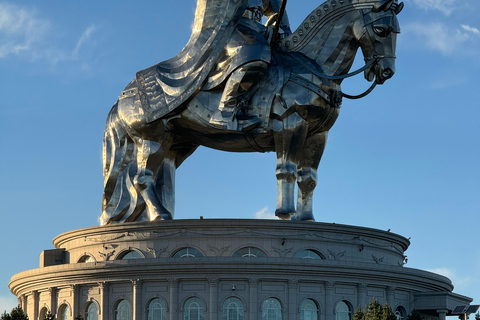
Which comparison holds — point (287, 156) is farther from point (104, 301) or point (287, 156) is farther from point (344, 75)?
point (104, 301)

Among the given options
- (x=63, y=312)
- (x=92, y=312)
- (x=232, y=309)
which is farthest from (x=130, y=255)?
(x=232, y=309)

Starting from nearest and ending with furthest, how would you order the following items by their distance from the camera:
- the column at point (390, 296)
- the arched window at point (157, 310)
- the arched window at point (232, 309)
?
the arched window at point (232, 309)
the arched window at point (157, 310)
the column at point (390, 296)

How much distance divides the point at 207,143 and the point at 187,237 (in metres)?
3.79

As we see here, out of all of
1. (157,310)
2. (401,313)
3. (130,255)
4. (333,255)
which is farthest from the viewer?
(401,313)

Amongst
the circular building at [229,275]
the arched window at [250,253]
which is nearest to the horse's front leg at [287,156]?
the circular building at [229,275]

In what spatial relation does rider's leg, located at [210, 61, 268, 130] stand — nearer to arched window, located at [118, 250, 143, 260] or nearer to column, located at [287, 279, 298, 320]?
arched window, located at [118, 250, 143, 260]

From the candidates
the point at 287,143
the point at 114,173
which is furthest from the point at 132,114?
the point at 287,143

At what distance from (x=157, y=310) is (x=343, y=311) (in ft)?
21.4

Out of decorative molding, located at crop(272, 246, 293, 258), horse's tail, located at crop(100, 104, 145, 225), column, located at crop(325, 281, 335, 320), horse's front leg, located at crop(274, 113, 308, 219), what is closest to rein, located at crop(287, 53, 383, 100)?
horse's front leg, located at crop(274, 113, 308, 219)

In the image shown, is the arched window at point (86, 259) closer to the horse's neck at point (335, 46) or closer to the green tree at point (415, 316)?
the horse's neck at point (335, 46)

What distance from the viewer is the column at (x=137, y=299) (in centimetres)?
4512

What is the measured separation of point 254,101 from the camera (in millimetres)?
46031

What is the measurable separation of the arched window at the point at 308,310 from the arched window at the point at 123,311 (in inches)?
235

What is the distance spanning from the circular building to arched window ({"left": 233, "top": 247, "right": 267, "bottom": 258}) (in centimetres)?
4
